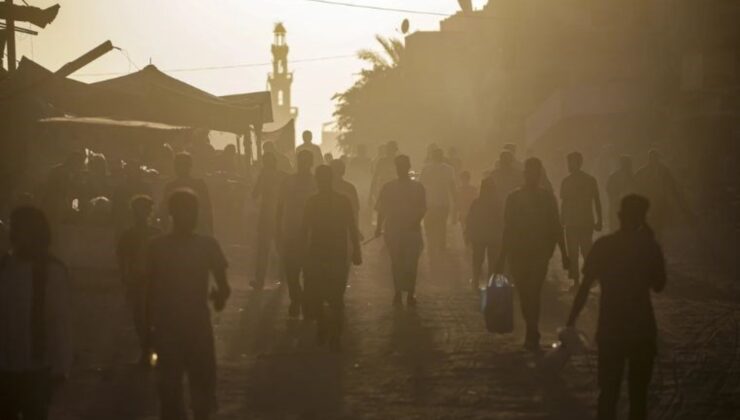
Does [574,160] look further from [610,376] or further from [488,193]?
[610,376]

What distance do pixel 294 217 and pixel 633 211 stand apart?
7374 mm

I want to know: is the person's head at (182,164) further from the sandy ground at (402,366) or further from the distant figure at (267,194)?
the distant figure at (267,194)

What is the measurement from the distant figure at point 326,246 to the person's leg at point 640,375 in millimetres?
4824

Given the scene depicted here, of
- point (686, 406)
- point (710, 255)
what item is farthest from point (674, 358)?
point (710, 255)

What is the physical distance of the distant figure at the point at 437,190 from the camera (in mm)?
22922

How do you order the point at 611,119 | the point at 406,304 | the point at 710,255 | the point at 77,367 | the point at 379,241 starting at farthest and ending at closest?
the point at 611,119 → the point at 379,241 → the point at 710,255 → the point at 406,304 → the point at 77,367

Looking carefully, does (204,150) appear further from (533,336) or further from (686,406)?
(686,406)

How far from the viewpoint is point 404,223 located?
17234 mm

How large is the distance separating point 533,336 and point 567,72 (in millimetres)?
39207

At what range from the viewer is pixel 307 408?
1088 centimetres

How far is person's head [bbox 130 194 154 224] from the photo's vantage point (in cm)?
1270

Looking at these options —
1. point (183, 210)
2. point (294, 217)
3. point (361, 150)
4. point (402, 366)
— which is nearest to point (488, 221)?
point (294, 217)

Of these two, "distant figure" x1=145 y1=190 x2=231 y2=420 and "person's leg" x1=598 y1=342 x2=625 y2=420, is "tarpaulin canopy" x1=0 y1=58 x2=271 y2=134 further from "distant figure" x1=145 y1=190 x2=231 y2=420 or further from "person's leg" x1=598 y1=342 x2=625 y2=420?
"person's leg" x1=598 y1=342 x2=625 y2=420

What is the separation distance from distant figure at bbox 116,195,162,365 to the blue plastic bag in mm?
3006
